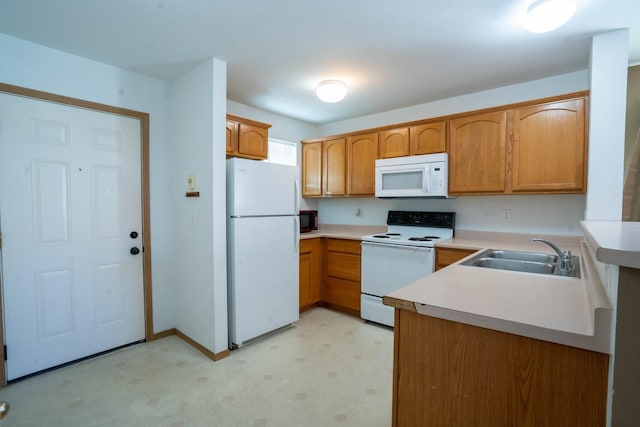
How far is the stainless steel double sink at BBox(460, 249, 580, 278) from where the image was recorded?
191 centimetres

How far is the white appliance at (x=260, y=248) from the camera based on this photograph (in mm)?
2604

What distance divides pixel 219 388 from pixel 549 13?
3056 millimetres

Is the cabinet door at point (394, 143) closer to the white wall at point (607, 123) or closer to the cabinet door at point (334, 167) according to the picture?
the cabinet door at point (334, 167)

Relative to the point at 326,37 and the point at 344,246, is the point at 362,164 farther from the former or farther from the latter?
the point at 326,37

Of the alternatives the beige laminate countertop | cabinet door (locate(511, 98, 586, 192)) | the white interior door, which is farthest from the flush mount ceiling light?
the white interior door

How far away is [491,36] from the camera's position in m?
2.10

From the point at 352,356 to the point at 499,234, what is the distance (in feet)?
6.14

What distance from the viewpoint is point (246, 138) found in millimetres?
3068

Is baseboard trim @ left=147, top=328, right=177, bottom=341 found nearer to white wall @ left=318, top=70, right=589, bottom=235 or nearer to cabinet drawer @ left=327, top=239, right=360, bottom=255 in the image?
cabinet drawer @ left=327, top=239, right=360, bottom=255

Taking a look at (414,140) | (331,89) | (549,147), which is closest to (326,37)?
(331,89)

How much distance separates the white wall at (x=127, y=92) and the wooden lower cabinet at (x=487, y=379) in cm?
247

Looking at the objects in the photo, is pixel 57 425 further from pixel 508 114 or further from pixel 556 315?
pixel 508 114

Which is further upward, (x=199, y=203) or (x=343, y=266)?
(x=199, y=203)

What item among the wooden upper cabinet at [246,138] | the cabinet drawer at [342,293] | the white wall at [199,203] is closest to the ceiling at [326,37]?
the white wall at [199,203]
